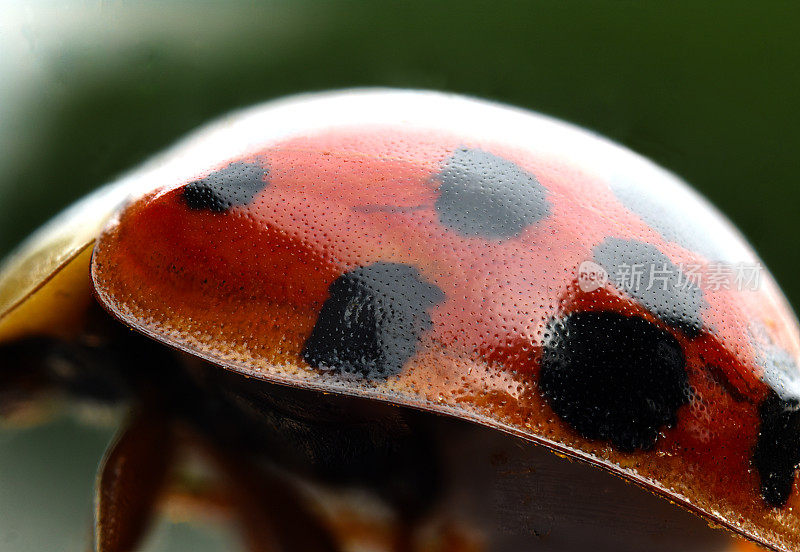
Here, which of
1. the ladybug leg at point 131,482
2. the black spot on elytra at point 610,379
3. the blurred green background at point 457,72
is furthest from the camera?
the blurred green background at point 457,72

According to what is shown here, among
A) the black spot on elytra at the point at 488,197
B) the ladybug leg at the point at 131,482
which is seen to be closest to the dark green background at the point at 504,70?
the ladybug leg at the point at 131,482

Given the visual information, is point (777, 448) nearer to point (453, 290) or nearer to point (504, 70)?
point (453, 290)

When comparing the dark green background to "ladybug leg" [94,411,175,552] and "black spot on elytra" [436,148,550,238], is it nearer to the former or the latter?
"ladybug leg" [94,411,175,552]

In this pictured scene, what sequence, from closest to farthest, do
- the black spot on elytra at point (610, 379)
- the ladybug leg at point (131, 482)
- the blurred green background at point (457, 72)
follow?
1. the black spot on elytra at point (610, 379)
2. the ladybug leg at point (131, 482)
3. the blurred green background at point (457, 72)

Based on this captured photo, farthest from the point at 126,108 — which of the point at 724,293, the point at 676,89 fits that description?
the point at 724,293

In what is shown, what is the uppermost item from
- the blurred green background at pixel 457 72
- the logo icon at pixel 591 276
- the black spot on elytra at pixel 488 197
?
the black spot on elytra at pixel 488 197

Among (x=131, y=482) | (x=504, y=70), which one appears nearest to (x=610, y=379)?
(x=131, y=482)

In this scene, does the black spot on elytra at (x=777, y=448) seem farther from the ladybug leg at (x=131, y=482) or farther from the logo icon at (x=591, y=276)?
the ladybug leg at (x=131, y=482)

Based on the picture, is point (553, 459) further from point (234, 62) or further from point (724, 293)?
point (234, 62)
